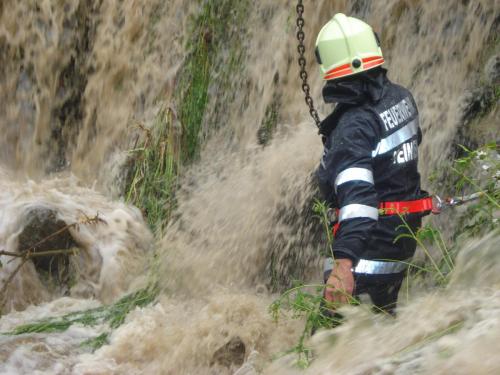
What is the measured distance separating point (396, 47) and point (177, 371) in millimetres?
2837

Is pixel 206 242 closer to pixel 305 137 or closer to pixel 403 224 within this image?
pixel 305 137

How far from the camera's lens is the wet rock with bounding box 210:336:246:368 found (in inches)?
172

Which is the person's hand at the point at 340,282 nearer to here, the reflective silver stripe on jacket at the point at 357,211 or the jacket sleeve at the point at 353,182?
the jacket sleeve at the point at 353,182

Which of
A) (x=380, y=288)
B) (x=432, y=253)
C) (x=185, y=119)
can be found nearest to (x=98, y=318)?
(x=185, y=119)

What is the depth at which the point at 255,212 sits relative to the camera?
227 inches

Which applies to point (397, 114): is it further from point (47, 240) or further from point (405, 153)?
point (47, 240)

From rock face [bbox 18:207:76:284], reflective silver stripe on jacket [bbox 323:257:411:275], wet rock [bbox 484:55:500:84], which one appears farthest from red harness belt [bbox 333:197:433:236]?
rock face [bbox 18:207:76:284]

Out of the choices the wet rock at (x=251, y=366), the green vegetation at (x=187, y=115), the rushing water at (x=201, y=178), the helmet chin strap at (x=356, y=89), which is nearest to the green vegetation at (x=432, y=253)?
the rushing water at (x=201, y=178)

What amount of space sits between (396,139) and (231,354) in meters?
1.58

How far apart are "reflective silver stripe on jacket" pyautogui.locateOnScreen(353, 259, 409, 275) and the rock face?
3.27 m

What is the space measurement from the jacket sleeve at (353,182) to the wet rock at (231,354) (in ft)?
3.91

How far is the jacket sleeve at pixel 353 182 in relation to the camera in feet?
10.6

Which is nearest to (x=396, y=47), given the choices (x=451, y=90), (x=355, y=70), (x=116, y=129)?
(x=451, y=90)

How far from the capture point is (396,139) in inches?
140
